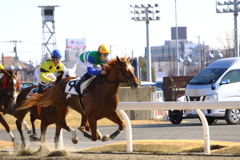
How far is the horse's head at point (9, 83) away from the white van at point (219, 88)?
7.39 m

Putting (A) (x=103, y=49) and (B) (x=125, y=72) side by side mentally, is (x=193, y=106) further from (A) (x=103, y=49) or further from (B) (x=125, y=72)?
(A) (x=103, y=49)

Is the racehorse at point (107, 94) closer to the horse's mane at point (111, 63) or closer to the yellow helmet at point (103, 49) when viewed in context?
the horse's mane at point (111, 63)

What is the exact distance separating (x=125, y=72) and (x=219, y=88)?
923cm

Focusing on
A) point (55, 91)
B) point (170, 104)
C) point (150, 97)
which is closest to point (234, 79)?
point (150, 97)

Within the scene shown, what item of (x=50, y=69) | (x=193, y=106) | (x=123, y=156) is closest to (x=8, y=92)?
(x=50, y=69)

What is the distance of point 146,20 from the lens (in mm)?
37375

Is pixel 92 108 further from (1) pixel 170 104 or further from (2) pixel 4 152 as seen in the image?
(2) pixel 4 152

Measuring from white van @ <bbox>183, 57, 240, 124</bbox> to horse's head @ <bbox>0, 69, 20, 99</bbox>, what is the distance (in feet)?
24.2

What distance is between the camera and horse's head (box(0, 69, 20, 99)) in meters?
12.8

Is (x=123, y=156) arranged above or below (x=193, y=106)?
below

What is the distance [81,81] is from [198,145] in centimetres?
276

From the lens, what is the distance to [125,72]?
912 cm

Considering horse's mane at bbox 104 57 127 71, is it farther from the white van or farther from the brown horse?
the white van

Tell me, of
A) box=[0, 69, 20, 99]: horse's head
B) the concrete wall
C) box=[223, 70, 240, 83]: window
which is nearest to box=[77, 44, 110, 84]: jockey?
box=[0, 69, 20, 99]: horse's head
